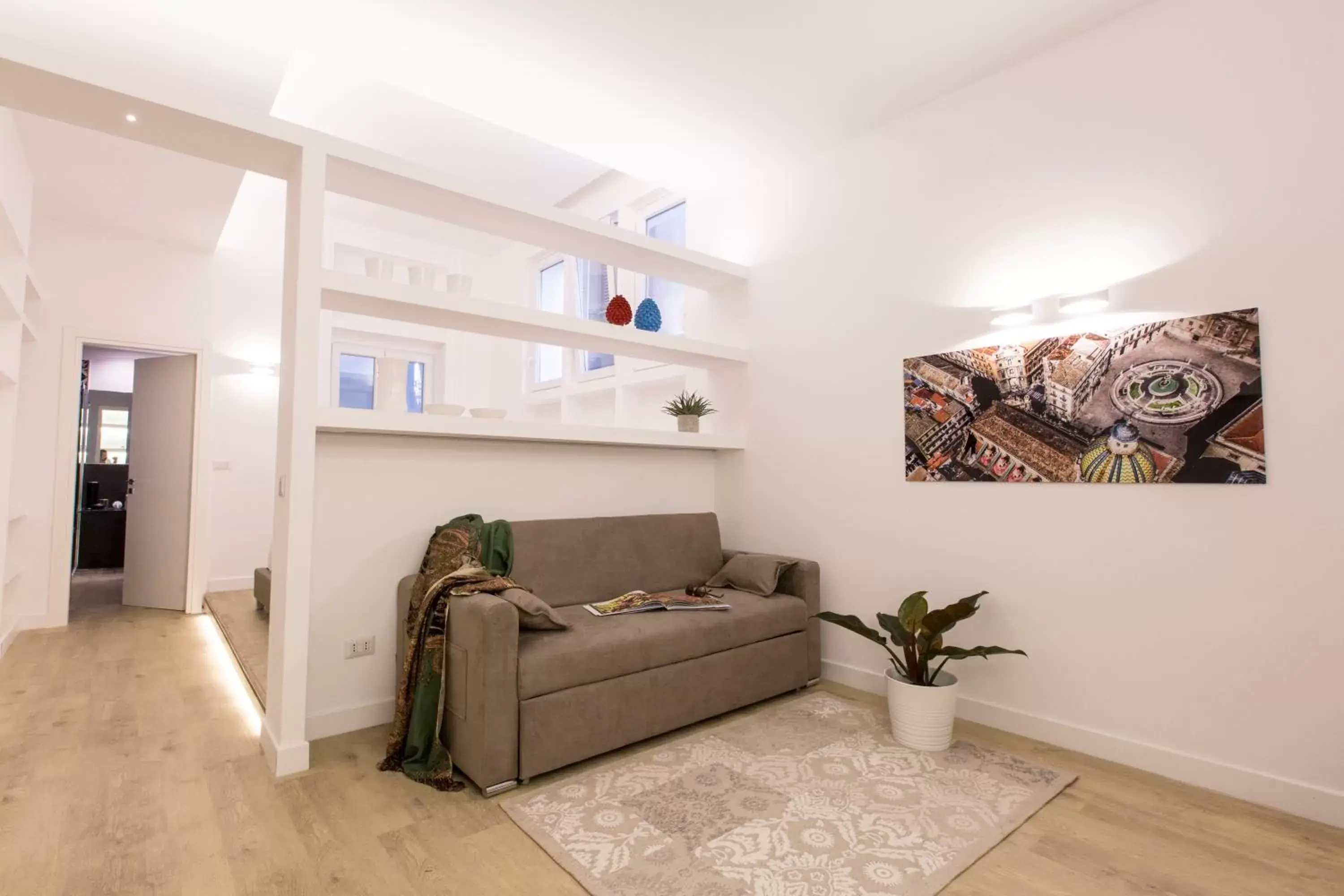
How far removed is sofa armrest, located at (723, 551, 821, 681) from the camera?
11.1 ft

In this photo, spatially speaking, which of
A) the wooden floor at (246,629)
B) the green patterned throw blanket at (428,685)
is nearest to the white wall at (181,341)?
the wooden floor at (246,629)

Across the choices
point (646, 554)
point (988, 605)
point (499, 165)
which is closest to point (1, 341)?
point (499, 165)

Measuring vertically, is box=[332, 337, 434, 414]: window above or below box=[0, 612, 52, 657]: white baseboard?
above

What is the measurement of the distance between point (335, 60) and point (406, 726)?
3518 mm

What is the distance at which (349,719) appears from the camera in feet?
9.14

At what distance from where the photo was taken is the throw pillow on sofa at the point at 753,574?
134 inches

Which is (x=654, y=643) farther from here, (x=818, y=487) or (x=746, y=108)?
(x=746, y=108)

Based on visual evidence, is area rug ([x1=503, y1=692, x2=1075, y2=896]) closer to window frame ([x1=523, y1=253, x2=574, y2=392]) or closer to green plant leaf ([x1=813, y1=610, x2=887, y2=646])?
green plant leaf ([x1=813, y1=610, x2=887, y2=646])

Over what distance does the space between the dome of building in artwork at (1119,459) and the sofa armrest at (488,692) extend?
2325 mm

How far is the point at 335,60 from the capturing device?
142 inches

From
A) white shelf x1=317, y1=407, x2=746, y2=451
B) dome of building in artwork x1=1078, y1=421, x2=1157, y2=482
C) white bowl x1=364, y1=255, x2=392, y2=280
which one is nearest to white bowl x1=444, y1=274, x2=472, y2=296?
white bowl x1=364, y1=255, x2=392, y2=280

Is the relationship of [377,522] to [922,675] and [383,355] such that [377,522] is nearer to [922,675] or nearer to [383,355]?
[922,675]

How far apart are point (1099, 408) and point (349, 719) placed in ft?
11.0

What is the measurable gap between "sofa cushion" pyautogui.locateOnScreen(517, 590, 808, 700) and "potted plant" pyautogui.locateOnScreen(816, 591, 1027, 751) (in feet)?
1.59
